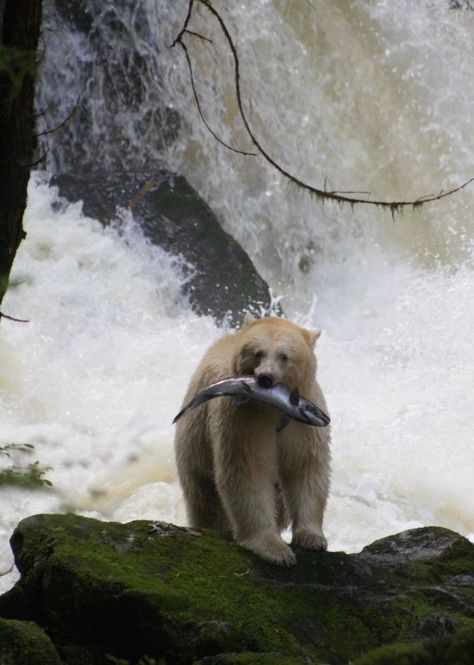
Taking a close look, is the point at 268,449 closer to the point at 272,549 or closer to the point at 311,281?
the point at 272,549

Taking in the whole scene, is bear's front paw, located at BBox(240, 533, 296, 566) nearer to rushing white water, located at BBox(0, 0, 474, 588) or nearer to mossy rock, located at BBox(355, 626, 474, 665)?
mossy rock, located at BBox(355, 626, 474, 665)

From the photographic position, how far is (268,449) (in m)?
5.31

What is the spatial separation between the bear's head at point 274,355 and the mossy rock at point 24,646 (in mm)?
1367

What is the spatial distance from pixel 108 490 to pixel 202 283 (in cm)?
449

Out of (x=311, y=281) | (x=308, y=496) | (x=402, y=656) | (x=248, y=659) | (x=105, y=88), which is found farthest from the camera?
(x=311, y=281)

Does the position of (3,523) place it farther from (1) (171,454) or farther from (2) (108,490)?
(1) (171,454)

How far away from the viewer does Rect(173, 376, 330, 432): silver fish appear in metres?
4.88

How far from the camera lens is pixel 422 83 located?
1683cm

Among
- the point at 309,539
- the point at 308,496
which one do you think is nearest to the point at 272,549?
the point at 309,539

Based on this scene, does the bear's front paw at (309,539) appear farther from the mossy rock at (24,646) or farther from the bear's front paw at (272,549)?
the mossy rock at (24,646)

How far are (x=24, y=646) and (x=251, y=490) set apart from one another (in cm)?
146

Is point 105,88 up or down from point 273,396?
up

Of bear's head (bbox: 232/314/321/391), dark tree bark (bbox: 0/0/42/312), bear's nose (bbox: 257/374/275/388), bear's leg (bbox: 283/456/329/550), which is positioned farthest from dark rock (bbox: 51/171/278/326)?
dark tree bark (bbox: 0/0/42/312)

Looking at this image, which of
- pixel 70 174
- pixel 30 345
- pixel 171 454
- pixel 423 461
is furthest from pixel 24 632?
pixel 70 174
